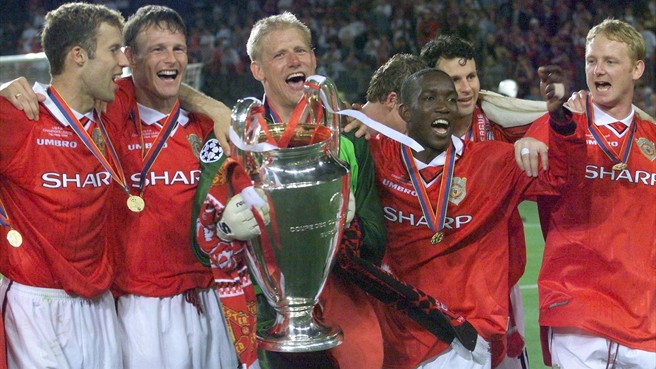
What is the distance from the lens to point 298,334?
3414 mm

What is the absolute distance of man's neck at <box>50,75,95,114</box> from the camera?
158 inches

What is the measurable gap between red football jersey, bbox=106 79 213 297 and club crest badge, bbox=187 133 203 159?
0.04 metres

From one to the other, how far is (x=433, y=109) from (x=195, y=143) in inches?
40.1

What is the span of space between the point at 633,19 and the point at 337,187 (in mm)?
14358

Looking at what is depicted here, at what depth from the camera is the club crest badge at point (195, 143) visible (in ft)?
14.0

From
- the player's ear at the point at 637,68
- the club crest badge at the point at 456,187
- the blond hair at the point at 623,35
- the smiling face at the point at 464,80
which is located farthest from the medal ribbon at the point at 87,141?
the player's ear at the point at 637,68

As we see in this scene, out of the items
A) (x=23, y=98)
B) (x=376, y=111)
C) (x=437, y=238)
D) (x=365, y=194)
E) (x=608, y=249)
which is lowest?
(x=608, y=249)

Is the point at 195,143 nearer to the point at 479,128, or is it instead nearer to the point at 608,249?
the point at 479,128

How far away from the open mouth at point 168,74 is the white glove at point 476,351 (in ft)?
5.16

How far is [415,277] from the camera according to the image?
4.16m

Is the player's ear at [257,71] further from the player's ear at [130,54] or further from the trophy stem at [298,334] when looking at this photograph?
the trophy stem at [298,334]

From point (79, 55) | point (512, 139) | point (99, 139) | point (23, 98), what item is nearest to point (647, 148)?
point (512, 139)

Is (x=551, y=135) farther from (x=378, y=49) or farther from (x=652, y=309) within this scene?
(x=378, y=49)

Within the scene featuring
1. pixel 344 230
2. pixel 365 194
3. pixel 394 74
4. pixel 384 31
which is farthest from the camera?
pixel 384 31
